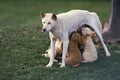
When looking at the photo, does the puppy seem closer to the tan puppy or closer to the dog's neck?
the tan puppy

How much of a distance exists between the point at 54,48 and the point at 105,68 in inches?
39.0

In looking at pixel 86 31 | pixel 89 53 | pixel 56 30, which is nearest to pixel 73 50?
pixel 89 53

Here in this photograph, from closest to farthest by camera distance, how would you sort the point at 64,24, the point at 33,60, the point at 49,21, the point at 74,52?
the point at 49,21
the point at 74,52
the point at 64,24
the point at 33,60

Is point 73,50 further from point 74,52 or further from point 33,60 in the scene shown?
point 33,60

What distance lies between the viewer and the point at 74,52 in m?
7.80

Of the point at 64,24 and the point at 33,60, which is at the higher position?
the point at 64,24

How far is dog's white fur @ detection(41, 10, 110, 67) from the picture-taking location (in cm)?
→ 763

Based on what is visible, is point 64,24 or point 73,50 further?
point 64,24

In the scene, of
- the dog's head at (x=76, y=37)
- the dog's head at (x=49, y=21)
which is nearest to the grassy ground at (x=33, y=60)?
the dog's head at (x=76, y=37)

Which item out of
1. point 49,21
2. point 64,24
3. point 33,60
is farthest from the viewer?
point 33,60

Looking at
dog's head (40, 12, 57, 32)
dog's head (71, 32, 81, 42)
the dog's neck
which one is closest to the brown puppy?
dog's head (71, 32, 81, 42)

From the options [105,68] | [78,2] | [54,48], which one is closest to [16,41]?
[54,48]

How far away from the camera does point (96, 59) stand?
8148 mm

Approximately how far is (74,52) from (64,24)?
1.77 ft
